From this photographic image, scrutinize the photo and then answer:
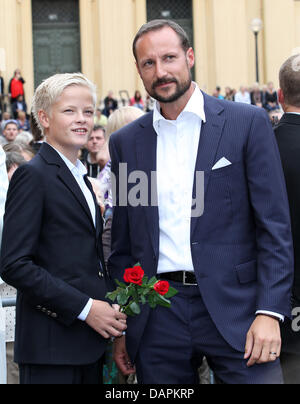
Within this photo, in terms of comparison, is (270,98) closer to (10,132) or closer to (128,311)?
(10,132)

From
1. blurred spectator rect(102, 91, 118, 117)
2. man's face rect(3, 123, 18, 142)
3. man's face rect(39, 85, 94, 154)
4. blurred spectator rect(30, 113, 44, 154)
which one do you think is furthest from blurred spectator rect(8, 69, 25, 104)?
man's face rect(39, 85, 94, 154)

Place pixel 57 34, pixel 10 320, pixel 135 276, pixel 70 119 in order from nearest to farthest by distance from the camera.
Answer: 1. pixel 135 276
2. pixel 70 119
3. pixel 10 320
4. pixel 57 34

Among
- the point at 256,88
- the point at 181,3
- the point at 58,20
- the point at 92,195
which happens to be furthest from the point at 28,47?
the point at 92,195

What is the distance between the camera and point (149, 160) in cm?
323

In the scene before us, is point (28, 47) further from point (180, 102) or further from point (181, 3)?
point (180, 102)

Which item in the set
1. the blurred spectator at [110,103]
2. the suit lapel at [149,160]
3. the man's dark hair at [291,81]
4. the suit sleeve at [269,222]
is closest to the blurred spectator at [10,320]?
the suit lapel at [149,160]

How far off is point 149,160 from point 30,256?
2.39ft

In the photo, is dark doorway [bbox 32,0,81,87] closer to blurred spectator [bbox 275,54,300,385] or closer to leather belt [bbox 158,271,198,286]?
blurred spectator [bbox 275,54,300,385]

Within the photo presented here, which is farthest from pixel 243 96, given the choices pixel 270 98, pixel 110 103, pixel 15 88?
pixel 15 88

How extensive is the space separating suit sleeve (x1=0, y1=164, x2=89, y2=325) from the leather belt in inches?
15.8

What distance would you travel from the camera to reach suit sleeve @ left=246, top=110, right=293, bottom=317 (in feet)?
9.61

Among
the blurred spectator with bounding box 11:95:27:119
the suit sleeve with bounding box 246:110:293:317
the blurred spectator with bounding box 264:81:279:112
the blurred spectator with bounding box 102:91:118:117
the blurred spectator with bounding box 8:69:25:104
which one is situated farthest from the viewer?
the blurred spectator with bounding box 8:69:25:104

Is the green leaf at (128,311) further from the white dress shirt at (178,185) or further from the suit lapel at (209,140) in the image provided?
the suit lapel at (209,140)
